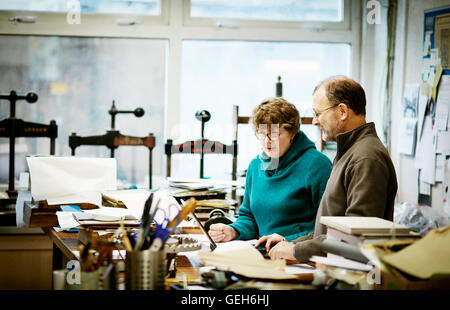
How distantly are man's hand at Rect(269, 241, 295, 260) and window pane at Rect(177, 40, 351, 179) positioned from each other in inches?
92.1

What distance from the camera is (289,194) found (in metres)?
2.17

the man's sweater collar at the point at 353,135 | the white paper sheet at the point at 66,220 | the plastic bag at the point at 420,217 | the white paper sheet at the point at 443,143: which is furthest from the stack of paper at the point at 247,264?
the white paper sheet at the point at 443,143

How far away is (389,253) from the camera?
1.10 metres

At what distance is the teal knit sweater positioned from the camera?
215 cm

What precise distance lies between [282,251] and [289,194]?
0.48 metres

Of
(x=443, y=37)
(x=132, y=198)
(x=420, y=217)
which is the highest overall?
(x=443, y=37)

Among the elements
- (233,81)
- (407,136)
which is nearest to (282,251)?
(407,136)

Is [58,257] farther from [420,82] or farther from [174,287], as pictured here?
[420,82]

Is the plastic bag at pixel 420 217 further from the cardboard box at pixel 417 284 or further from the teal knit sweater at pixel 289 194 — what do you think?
the cardboard box at pixel 417 284

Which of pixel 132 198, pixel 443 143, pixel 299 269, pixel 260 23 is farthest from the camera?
pixel 260 23

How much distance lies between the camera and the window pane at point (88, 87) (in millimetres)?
3959

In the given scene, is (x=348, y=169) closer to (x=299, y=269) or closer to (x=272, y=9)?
(x=299, y=269)

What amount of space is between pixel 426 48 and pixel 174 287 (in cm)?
280
